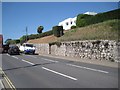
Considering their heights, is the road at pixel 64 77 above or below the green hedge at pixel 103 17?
below

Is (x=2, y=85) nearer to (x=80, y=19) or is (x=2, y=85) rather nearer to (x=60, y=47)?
(x=60, y=47)

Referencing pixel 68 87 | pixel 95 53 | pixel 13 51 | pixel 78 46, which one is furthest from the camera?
pixel 13 51

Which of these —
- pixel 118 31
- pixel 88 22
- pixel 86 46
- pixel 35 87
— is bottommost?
pixel 35 87

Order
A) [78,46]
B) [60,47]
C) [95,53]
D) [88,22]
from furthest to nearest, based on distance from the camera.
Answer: [88,22] < [60,47] < [78,46] < [95,53]

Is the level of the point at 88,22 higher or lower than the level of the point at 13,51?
higher

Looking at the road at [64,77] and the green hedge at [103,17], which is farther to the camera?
the green hedge at [103,17]

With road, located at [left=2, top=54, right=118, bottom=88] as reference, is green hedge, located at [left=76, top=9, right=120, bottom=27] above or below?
above

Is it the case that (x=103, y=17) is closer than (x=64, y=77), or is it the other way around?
(x=64, y=77)

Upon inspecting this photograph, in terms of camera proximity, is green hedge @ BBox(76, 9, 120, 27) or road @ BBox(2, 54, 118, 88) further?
green hedge @ BBox(76, 9, 120, 27)

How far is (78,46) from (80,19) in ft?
53.0

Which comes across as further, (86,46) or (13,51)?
(13,51)

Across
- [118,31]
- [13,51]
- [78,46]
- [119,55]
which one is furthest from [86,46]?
[13,51]

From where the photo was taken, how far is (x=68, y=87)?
907 cm

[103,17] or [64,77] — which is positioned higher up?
[103,17]
